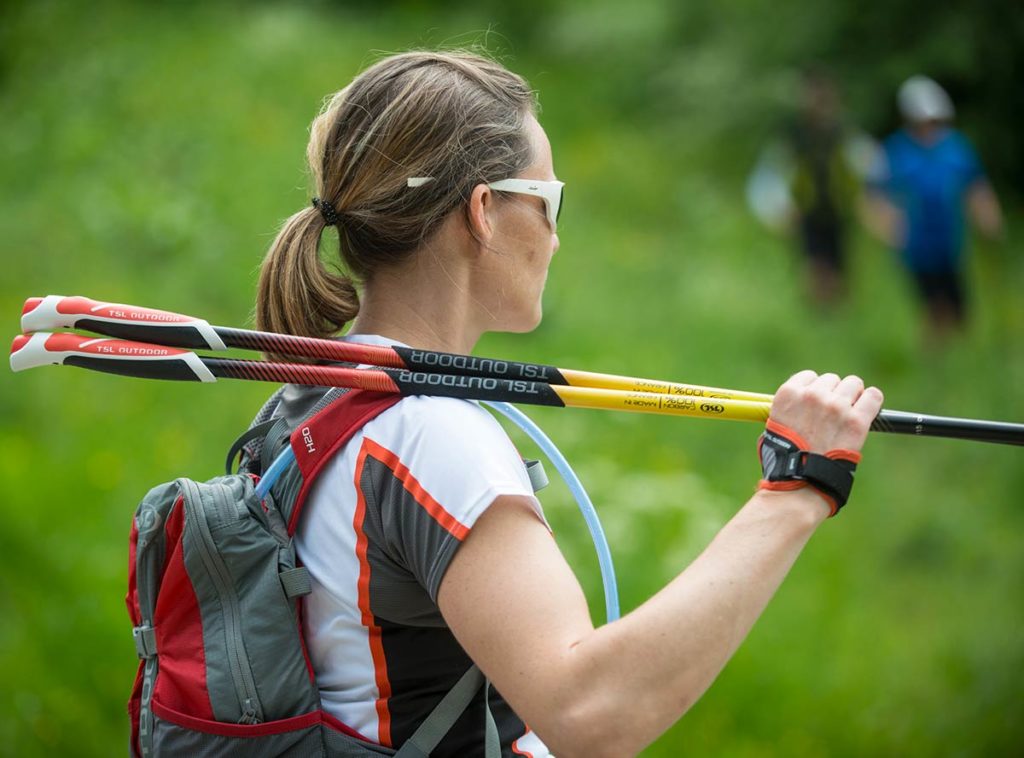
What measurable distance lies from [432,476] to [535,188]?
0.56 m

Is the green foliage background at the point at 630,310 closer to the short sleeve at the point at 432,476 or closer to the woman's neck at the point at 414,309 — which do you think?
the woman's neck at the point at 414,309

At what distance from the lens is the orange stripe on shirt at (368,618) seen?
152cm

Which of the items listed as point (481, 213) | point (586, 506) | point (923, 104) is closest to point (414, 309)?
point (481, 213)

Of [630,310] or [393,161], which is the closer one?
[393,161]

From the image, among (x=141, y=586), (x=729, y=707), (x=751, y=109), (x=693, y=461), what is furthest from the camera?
(x=751, y=109)

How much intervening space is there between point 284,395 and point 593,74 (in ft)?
39.2

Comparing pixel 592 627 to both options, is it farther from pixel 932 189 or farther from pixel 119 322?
pixel 932 189

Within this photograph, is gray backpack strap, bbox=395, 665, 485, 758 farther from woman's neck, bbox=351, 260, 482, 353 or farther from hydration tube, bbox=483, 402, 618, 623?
woman's neck, bbox=351, 260, 482, 353

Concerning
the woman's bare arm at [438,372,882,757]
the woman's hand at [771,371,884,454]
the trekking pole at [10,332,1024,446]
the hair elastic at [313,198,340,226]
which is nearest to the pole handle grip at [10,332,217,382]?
the trekking pole at [10,332,1024,446]

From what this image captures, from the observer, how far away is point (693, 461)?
7855 mm

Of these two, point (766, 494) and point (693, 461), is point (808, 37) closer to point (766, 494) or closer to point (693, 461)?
point (693, 461)

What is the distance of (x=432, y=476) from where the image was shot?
1.44m

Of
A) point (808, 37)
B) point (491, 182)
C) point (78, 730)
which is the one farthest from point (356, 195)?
point (808, 37)

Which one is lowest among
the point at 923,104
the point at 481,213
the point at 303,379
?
the point at 303,379
